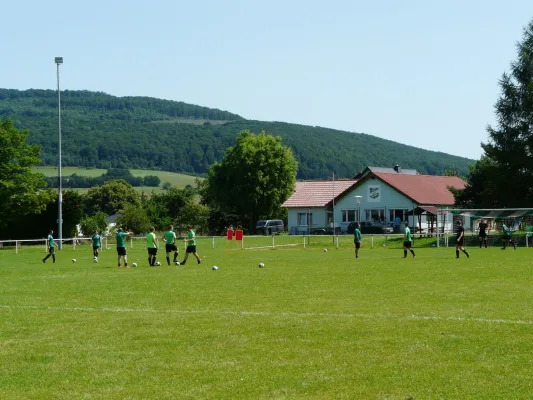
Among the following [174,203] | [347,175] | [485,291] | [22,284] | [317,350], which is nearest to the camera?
[317,350]

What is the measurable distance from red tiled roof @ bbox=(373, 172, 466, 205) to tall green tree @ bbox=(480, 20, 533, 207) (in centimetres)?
2071

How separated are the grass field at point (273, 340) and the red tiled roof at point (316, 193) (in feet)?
220

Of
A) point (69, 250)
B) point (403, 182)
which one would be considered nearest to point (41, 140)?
point (403, 182)

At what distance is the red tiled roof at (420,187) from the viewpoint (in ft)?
263

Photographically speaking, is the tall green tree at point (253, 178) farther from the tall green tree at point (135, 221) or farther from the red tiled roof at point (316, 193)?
the tall green tree at point (135, 221)

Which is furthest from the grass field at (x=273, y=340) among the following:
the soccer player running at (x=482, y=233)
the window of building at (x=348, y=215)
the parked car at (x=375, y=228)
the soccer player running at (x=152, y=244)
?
the window of building at (x=348, y=215)

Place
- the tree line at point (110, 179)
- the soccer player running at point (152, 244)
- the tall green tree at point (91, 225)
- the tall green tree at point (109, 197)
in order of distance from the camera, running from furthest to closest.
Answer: the tree line at point (110, 179) → the tall green tree at point (109, 197) → the tall green tree at point (91, 225) → the soccer player running at point (152, 244)

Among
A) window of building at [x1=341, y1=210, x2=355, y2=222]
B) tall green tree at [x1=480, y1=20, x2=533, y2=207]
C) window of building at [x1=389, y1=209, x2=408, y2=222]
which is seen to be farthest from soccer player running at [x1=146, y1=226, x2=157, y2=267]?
window of building at [x1=341, y1=210, x2=355, y2=222]

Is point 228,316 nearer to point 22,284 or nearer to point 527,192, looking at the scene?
point 22,284

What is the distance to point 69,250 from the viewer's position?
184 feet

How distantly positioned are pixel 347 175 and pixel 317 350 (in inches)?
7191

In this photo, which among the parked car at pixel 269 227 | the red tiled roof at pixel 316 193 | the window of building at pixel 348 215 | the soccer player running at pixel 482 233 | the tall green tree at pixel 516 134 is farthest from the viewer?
the red tiled roof at pixel 316 193

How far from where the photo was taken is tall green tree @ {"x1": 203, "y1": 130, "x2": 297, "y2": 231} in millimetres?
94750

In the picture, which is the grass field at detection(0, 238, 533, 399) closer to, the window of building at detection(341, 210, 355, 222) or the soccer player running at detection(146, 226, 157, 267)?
the soccer player running at detection(146, 226, 157, 267)
